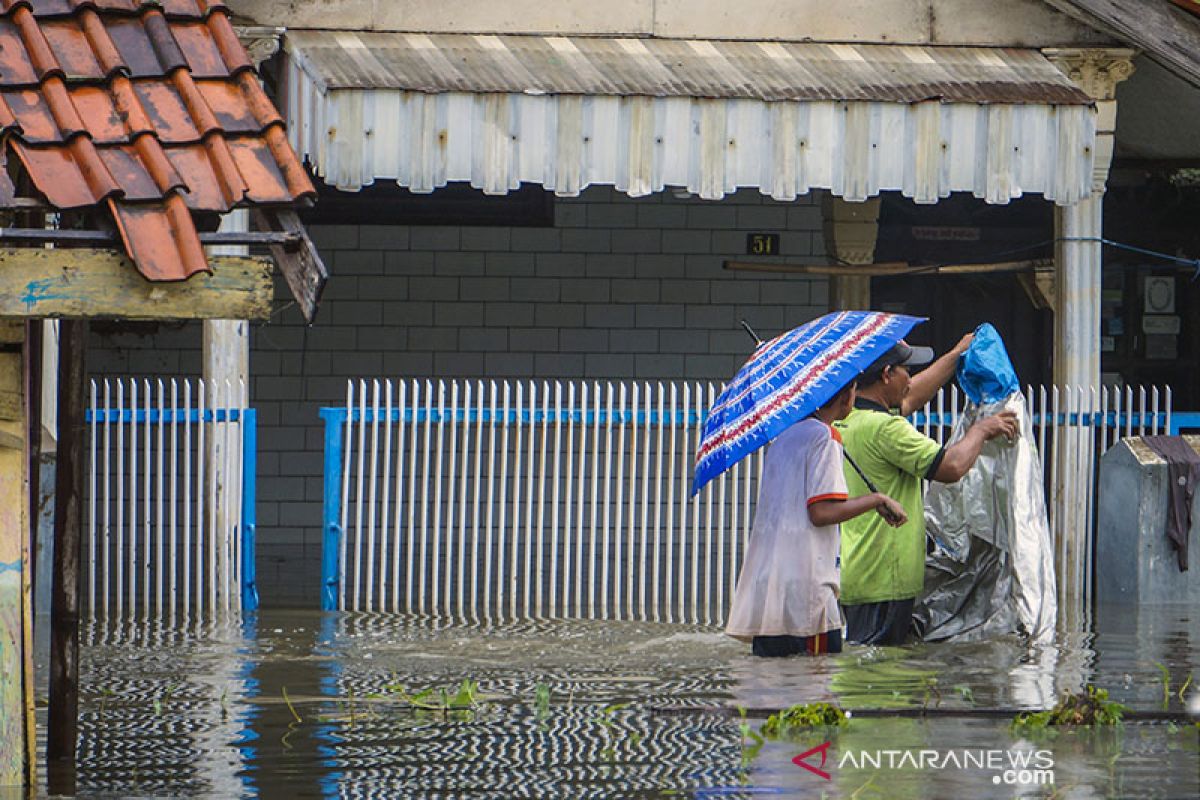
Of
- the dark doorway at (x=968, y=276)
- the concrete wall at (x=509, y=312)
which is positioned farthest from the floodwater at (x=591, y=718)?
the dark doorway at (x=968, y=276)

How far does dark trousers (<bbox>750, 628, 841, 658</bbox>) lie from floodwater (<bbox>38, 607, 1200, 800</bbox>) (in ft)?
0.17

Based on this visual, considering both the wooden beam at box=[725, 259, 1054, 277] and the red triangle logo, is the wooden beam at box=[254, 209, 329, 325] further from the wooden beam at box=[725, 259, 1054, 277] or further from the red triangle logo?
the wooden beam at box=[725, 259, 1054, 277]

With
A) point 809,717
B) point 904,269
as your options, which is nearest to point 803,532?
point 809,717

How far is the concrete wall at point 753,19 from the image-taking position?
13.0 m

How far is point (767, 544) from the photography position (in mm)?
8438

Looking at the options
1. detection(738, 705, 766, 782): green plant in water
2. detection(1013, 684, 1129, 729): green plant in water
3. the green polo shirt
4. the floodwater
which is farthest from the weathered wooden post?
the green polo shirt

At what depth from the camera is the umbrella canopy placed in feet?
27.3

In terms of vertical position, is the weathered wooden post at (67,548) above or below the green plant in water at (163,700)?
above

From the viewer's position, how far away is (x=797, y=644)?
8555 millimetres

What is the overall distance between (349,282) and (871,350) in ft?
27.5

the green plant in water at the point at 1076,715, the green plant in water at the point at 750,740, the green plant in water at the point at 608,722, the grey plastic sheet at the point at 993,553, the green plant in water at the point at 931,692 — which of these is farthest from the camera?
the grey plastic sheet at the point at 993,553

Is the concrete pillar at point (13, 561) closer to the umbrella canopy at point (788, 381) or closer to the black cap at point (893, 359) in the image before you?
the umbrella canopy at point (788, 381)

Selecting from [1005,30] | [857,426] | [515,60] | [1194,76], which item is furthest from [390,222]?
[857,426]

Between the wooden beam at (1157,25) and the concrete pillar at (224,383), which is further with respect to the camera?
the wooden beam at (1157,25)
